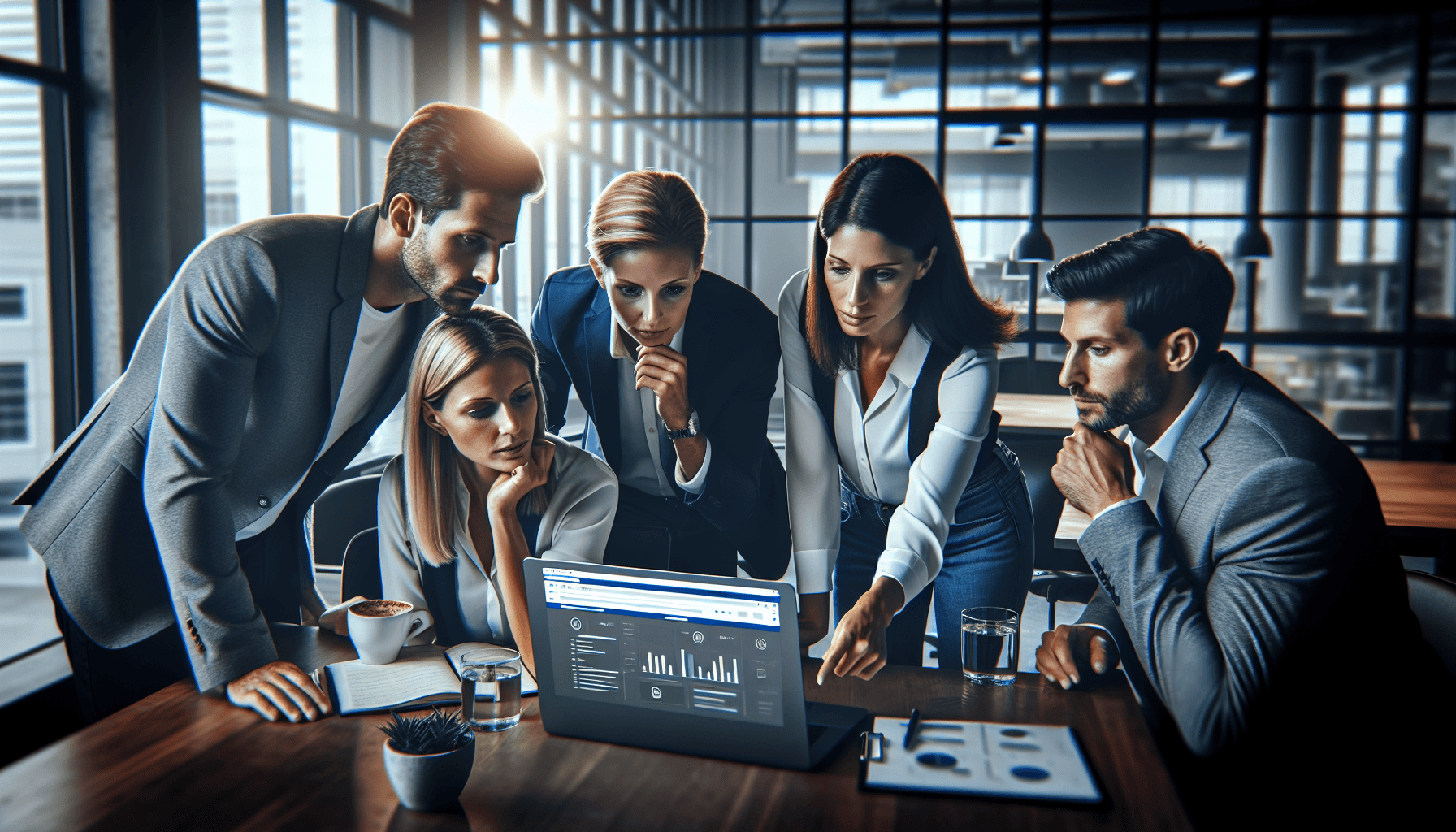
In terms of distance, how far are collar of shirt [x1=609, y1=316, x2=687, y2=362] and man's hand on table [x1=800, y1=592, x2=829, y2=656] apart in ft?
2.17

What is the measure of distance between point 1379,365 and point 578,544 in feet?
37.7

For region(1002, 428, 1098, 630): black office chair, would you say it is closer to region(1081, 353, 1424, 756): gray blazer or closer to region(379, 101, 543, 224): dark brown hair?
region(1081, 353, 1424, 756): gray blazer

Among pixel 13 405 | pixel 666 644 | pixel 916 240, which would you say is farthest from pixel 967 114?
pixel 13 405

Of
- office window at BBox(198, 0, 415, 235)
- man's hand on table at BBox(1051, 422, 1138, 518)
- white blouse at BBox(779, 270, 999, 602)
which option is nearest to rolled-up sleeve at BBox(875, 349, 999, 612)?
white blouse at BBox(779, 270, 999, 602)

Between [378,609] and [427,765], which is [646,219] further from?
[427,765]

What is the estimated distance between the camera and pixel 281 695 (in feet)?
5.34

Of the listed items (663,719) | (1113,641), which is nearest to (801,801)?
(663,719)

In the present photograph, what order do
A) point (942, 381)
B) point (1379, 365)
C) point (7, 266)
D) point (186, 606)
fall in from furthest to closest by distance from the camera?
point (1379, 365)
point (7, 266)
point (942, 381)
point (186, 606)

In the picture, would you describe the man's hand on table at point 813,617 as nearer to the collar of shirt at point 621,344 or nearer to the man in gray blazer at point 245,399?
the collar of shirt at point 621,344

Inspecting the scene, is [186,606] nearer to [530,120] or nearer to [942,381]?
[942,381]

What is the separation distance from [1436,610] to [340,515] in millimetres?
2343

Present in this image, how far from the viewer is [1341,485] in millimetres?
1654

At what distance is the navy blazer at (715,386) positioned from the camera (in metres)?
2.25

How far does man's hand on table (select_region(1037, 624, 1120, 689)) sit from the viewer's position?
1699 mm
